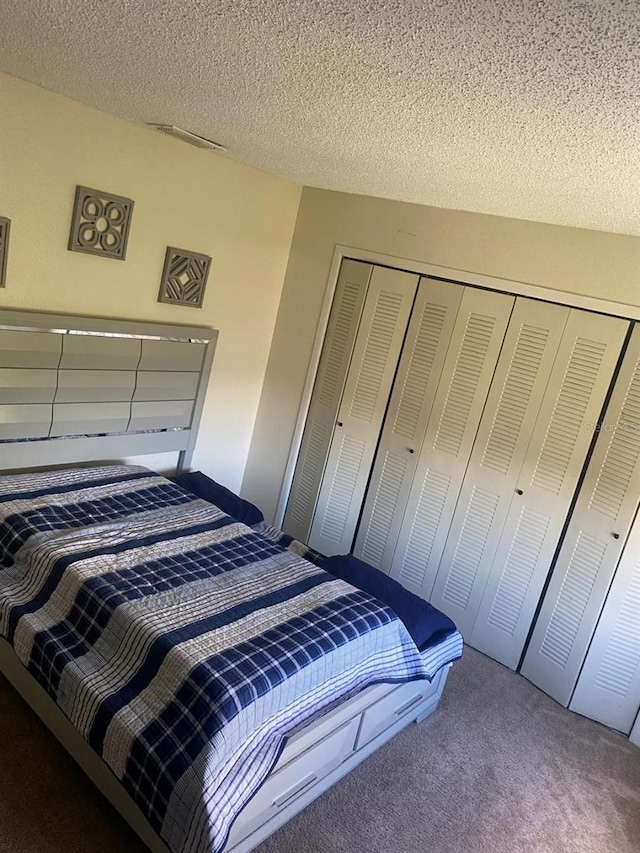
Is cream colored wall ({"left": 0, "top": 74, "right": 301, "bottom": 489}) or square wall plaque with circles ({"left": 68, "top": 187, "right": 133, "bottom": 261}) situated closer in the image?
cream colored wall ({"left": 0, "top": 74, "right": 301, "bottom": 489})

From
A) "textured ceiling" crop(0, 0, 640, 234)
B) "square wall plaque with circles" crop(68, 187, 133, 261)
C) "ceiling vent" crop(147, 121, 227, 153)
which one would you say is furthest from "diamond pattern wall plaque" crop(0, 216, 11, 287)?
"ceiling vent" crop(147, 121, 227, 153)

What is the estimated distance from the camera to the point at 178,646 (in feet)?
6.64

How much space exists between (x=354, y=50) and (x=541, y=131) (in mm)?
503

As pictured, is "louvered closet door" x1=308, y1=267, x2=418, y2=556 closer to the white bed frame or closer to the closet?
the closet

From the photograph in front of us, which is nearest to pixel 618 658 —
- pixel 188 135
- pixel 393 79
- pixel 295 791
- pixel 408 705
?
pixel 408 705

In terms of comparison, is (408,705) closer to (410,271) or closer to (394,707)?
(394,707)

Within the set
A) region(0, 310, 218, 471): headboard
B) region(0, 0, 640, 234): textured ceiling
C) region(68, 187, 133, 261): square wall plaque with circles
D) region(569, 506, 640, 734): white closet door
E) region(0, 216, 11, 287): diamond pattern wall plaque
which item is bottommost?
region(569, 506, 640, 734): white closet door

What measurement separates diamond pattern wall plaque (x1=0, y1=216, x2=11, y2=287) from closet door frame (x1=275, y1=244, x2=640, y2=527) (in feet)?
5.72

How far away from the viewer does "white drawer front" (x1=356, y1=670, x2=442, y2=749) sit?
2414 mm

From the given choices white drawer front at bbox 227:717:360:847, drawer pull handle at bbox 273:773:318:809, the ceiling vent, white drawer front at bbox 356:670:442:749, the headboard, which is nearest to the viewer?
white drawer front at bbox 227:717:360:847

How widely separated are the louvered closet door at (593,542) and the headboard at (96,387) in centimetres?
208

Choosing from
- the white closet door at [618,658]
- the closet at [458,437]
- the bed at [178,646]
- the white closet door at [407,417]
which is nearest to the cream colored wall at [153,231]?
the bed at [178,646]

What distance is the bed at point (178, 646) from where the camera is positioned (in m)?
1.85

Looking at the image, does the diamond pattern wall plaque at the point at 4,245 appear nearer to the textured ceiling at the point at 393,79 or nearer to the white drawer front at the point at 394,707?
the textured ceiling at the point at 393,79
